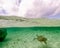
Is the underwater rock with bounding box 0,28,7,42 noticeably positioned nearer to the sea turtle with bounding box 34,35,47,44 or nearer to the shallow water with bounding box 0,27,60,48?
the shallow water with bounding box 0,27,60,48

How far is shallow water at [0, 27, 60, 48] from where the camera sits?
150cm

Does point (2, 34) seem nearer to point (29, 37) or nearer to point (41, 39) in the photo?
point (29, 37)

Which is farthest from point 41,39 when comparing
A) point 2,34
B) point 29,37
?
point 2,34

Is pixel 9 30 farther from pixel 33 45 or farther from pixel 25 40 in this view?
pixel 33 45

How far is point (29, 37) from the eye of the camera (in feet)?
5.31

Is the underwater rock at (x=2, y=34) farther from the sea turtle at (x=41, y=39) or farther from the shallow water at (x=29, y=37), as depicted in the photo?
the sea turtle at (x=41, y=39)

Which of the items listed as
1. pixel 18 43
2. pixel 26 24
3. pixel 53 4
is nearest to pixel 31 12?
pixel 26 24

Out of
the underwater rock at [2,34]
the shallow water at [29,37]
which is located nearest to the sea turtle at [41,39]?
the shallow water at [29,37]

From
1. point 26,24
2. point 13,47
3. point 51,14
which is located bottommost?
point 13,47

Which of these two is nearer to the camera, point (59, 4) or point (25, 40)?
point (25, 40)

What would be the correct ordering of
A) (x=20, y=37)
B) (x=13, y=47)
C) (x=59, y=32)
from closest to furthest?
(x=13, y=47), (x=20, y=37), (x=59, y=32)

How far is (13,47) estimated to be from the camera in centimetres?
147

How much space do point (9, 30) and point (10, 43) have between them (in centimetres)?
20

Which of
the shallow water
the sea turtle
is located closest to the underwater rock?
the shallow water
